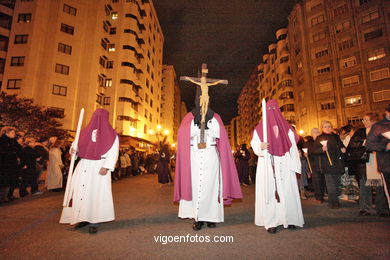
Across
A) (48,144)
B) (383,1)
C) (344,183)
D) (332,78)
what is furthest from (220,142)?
(383,1)

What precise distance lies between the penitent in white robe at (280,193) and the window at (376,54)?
120 feet

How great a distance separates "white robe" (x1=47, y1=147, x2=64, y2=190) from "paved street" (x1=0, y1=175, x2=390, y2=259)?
3.82 metres

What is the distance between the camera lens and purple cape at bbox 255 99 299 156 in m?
4.14

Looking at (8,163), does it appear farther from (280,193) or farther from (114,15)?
(114,15)

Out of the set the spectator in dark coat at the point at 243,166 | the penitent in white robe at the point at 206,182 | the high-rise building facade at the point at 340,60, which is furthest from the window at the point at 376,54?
the penitent in white robe at the point at 206,182

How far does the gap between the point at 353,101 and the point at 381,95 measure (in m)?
3.25

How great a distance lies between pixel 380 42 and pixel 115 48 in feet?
129

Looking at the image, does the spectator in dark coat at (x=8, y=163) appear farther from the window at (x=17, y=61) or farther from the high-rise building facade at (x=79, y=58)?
the window at (x=17, y=61)

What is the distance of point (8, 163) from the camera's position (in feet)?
22.3

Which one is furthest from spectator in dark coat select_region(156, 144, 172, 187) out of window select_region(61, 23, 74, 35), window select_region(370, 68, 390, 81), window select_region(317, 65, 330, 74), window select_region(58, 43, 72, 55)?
window select_region(317, 65, 330, 74)

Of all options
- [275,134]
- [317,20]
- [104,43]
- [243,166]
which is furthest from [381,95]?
[104,43]

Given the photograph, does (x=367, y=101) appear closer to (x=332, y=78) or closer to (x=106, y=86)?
(x=332, y=78)

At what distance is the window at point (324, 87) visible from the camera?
34.8 metres

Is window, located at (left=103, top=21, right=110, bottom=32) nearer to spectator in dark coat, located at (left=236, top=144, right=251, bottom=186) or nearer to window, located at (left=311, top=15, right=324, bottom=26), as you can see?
spectator in dark coat, located at (left=236, top=144, right=251, bottom=186)
